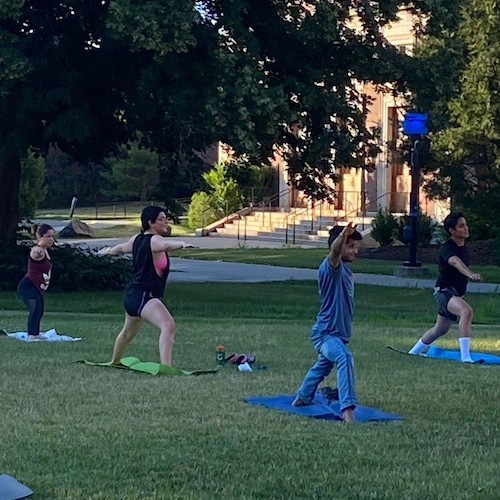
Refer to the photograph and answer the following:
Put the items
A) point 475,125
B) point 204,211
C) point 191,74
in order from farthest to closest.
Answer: point 204,211 → point 475,125 → point 191,74

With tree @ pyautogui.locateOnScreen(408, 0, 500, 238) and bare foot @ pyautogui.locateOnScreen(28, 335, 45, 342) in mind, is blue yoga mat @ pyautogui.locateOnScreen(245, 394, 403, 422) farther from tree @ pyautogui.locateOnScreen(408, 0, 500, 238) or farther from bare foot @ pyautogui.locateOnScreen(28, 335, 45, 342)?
tree @ pyautogui.locateOnScreen(408, 0, 500, 238)

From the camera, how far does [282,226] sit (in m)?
48.4

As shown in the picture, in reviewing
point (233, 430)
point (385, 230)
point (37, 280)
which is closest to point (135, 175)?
point (385, 230)

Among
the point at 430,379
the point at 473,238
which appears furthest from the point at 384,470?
the point at 473,238

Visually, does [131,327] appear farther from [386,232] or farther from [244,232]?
[244,232]

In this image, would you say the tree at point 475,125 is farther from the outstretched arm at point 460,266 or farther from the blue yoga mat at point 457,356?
the outstretched arm at point 460,266

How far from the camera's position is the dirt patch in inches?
1403

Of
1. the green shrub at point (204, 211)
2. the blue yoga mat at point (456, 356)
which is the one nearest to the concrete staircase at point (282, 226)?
the green shrub at point (204, 211)

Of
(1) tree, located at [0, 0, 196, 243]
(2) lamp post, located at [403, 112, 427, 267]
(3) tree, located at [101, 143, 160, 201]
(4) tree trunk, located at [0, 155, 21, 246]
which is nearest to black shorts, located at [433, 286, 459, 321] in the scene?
(1) tree, located at [0, 0, 196, 243]

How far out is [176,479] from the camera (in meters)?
6.93

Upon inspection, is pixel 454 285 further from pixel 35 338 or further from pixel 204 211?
pixel 204 211

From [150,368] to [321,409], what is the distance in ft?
8.89

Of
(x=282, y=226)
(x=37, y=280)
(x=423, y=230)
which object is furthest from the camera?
(x=282, y=226)

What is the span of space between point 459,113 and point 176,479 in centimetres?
2956
